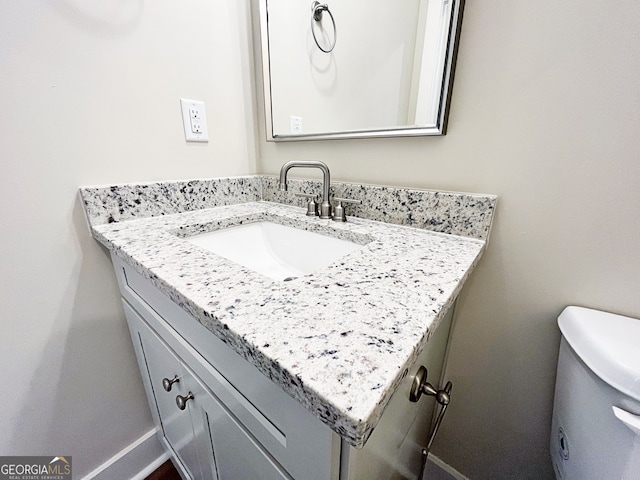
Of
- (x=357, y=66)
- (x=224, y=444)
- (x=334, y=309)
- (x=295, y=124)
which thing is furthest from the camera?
(x=295, y=124)

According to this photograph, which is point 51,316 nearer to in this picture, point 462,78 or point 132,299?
point 132,299

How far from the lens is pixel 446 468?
0.82 metres

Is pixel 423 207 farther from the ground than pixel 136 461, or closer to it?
farther from the ground

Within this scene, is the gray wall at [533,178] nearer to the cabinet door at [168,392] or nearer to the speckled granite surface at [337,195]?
the speckled granite surface at [337,195]

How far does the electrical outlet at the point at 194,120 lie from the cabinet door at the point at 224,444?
70cm

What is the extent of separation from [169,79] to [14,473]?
1.17 meters

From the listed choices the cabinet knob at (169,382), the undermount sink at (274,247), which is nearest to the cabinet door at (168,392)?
the cabinet knob at (169,382)

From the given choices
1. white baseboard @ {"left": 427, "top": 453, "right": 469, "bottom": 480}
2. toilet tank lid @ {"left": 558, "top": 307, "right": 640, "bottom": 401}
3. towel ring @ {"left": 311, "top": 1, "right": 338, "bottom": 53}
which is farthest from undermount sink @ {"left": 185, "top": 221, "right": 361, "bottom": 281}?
white baseboard @ {"left": 427, "top": 453, "right": 469, "bottom": 480}

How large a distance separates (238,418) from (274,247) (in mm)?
514

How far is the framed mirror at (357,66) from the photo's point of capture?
587 mm

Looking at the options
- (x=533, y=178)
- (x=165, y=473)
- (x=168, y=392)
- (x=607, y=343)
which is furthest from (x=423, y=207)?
(x=165, y=473)

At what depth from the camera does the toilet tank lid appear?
37 cm

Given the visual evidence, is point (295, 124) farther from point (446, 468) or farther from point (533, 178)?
point (446, 468)

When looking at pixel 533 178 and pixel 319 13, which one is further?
pixel 319 13
